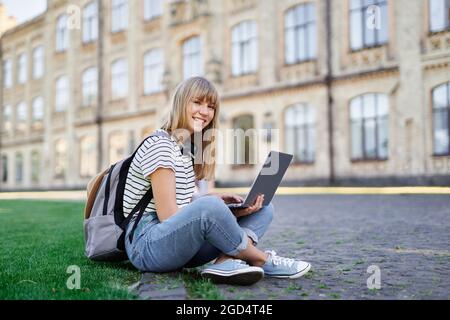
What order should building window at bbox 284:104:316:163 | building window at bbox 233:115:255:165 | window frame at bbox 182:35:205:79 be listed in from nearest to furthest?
building window at bbox 284:104:316:163, building window at bbox 233:115:255:165, window frame at bbox 182:35:205:79

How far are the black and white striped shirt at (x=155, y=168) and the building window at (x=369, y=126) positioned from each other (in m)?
14.4

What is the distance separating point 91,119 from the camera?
27.6m

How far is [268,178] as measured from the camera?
11.7 ft

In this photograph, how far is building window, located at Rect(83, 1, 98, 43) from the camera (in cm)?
2781

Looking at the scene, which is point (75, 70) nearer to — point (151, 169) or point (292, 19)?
point (292, 19)

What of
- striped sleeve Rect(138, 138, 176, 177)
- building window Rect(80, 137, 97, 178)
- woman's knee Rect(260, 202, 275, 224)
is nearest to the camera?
striped sleeve Rect(138, 138, 176, 177)

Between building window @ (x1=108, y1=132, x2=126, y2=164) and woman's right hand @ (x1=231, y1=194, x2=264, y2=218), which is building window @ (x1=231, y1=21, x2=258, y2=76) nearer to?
building window @ (x1=108, y1=132, x2=126, y2=164)

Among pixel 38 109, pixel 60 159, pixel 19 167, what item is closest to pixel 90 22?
pixel 38 109

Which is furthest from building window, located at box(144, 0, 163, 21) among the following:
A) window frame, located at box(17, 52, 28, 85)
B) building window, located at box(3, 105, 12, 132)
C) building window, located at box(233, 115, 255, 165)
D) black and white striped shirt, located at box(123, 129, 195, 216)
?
black and white striped shirt, located at box(123, 129, 195, 216)

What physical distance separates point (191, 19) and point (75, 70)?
9.33 meters

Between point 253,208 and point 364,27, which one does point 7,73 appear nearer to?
point 364,27

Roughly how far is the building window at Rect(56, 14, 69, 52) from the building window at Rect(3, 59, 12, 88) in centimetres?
661

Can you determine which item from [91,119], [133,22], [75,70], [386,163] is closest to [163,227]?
[386,163]

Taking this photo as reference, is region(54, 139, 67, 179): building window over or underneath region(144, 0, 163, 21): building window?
underneath
